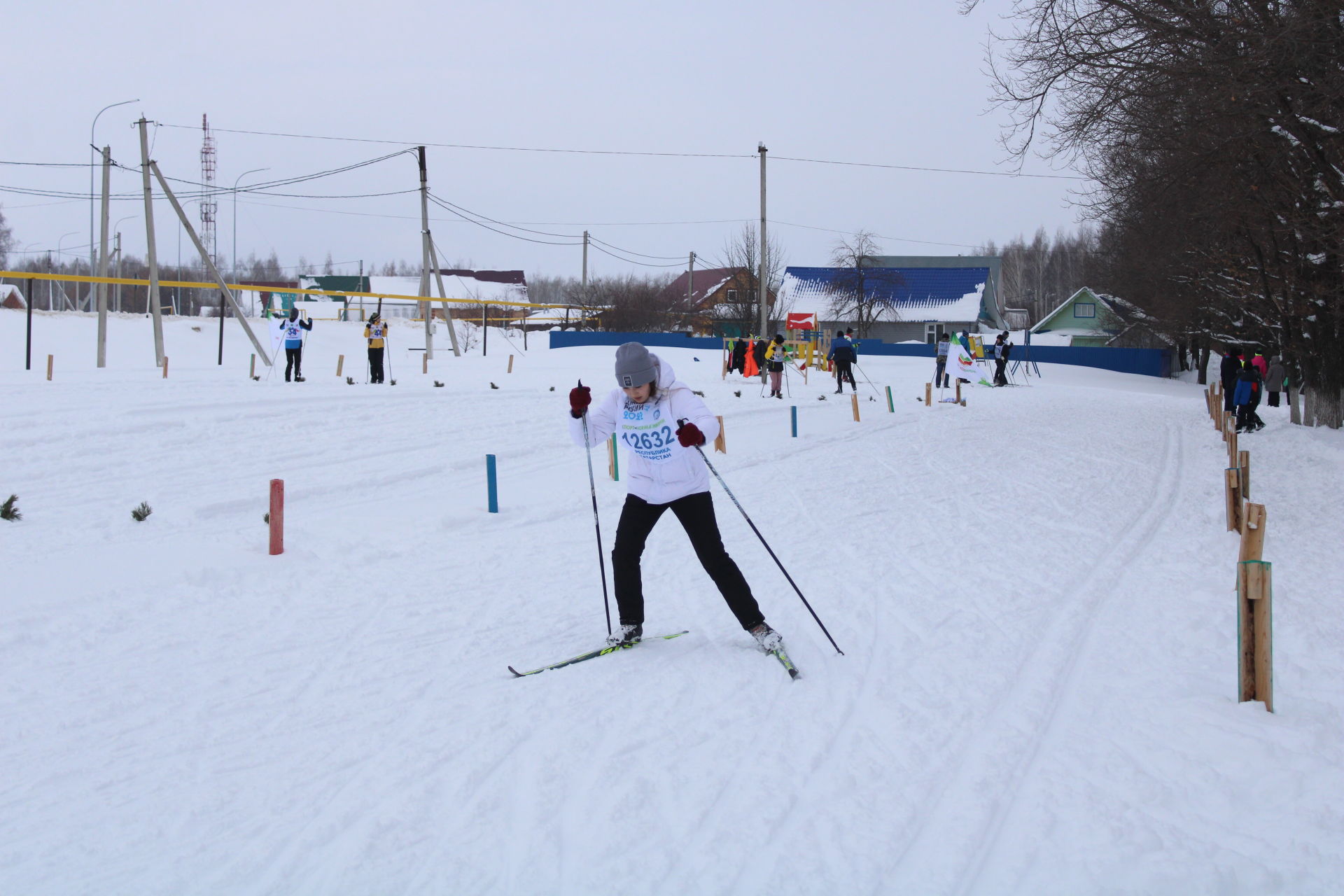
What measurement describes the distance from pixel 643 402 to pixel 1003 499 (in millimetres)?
7156

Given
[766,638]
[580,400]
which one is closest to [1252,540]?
[766,638]

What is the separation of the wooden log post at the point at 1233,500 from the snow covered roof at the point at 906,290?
48384 millimetres

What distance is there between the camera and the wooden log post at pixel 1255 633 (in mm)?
4773

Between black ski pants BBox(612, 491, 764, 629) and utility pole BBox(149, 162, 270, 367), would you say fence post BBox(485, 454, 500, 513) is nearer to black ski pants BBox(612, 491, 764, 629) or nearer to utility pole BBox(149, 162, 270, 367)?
black ski pants BBox(612, 491, 764, 629)

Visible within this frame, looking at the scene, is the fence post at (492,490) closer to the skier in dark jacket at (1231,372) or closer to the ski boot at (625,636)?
the ski boot at (625,636)

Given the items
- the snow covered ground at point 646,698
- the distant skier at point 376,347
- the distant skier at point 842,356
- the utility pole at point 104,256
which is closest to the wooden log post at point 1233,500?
the snow covered ground at point 646,698

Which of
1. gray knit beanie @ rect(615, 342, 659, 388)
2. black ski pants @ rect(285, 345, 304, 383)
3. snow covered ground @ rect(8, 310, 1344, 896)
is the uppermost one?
black ski pants @ rect(285, 345, 304, 383)

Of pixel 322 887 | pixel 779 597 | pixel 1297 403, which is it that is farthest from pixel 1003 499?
pixel 1297 403

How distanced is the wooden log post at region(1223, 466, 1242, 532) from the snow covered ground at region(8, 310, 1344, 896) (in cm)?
22

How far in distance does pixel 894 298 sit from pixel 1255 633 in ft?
186

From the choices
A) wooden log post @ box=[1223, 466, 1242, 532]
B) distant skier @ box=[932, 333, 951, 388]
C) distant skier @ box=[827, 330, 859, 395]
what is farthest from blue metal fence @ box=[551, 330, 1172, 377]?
wooden log post @ box=[1223, 466, 1242, 532]

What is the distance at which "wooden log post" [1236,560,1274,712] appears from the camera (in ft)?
15.7

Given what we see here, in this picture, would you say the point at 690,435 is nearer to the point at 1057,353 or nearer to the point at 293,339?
the point at 293,339

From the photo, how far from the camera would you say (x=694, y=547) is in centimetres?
556
